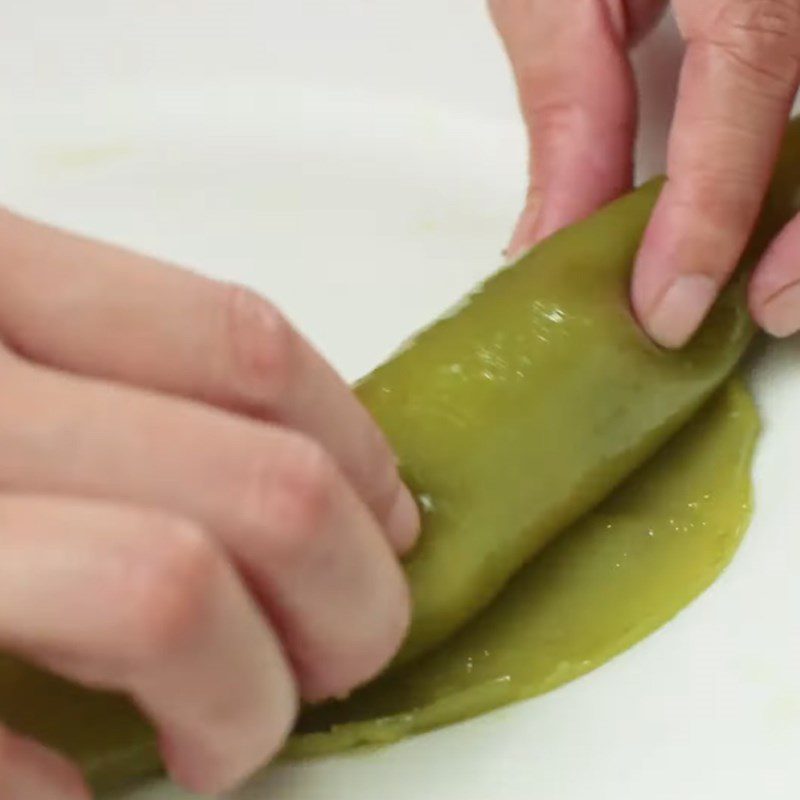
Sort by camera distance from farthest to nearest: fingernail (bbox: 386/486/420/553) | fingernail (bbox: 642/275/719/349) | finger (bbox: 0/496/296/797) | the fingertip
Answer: the fingertip < fingernail (bbox: 642/275/719/349) < fingernail (bbox: 386/486/420/553) < finger (bbox: 0/496/296/797)

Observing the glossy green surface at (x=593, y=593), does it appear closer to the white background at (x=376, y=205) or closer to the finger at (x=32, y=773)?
the white background at (x=376, y=205)

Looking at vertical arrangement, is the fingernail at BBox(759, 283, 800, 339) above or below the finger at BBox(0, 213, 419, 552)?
below

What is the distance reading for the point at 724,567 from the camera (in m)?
0.64

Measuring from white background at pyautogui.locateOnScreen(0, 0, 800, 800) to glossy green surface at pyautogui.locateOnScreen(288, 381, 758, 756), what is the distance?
1cm

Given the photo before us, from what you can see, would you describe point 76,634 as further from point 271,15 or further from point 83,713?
point 271,15

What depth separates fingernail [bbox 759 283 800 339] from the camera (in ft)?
2.33

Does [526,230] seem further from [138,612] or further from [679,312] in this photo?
[138,612]

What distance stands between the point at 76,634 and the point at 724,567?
1.16ft

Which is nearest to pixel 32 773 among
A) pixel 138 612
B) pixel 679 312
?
pixel 138 612

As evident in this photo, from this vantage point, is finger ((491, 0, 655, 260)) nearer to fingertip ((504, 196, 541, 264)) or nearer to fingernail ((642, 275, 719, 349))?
fingertip ((504, 196, 541, 264))

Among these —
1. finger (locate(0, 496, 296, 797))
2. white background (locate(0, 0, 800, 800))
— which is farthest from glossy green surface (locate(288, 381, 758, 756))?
finger (locate(0, 496, 296, 797))

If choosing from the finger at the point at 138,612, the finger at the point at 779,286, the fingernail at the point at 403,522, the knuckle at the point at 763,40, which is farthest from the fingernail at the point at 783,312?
the finger at the point at 138,612

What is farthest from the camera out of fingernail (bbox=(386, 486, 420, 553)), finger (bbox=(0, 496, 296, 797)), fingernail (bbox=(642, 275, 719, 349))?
fingernail (bbox=(642, 275, 719, 349))

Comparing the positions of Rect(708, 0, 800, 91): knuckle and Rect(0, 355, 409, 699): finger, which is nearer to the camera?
Rect(0, 355, 409, 699): finger
